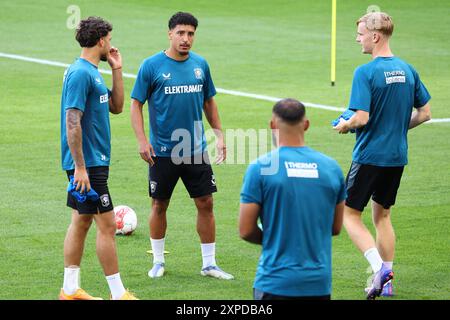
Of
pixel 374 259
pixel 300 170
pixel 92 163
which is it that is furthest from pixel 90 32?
pixel 374 259

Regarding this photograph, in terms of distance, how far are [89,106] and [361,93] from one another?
260cm

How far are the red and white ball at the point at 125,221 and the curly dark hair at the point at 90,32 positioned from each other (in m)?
3.05

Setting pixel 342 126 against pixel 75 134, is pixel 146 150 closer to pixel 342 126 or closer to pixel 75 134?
pixel 75 134

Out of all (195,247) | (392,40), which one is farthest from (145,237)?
(392,40)

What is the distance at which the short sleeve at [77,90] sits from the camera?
376 inches

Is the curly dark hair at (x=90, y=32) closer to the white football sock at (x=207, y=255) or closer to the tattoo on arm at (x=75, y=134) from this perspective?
the tattoo on arm at (x=75, y=134)

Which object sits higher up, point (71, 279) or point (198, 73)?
point (198, 73)

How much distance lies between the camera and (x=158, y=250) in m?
11.1

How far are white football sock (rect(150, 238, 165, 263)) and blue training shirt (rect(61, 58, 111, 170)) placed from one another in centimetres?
149

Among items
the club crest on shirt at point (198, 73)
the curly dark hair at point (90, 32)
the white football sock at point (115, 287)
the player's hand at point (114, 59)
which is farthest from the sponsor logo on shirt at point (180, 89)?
the white football sock at point (115, 287)

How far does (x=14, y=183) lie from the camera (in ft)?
48.9

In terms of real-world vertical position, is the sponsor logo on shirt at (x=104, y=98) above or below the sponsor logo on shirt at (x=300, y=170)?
above

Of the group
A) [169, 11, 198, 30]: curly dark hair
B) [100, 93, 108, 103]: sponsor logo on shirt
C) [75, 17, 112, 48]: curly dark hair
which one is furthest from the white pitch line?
[75, 17, 112, 48]: curly dark hair

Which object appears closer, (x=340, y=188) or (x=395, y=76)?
(x=340, y=188)
